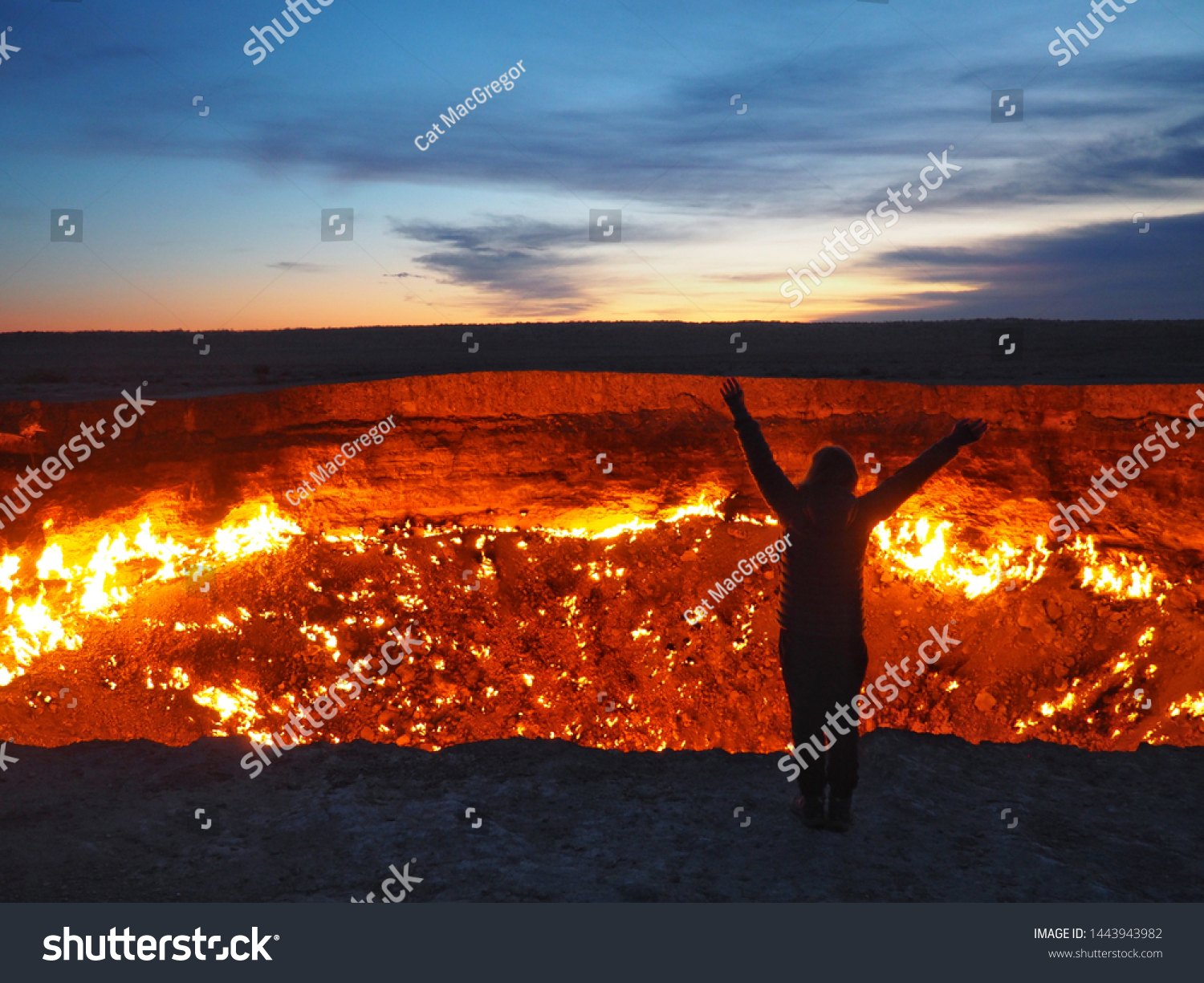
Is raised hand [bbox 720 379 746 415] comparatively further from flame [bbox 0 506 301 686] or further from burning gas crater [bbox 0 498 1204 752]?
flame [bbox 0 506 301 686]

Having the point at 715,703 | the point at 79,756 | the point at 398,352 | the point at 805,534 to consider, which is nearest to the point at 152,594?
the point at 79,756

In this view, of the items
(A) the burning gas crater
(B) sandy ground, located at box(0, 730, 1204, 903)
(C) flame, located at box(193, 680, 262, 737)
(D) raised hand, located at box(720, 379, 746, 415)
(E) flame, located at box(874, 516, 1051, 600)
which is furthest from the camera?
(E) flame, located at box(874, 516, 1051, 600)

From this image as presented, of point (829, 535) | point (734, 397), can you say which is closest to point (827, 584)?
point (829, 535)

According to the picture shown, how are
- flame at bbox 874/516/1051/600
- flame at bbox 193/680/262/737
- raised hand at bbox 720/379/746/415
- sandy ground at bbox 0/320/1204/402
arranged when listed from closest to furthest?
raised hand at bbox 720/379/746/415, flame at bbox 193/680/262/737, flame at bbox 874/516/1051/600, sandy ground at bbox 0/320/1204/402

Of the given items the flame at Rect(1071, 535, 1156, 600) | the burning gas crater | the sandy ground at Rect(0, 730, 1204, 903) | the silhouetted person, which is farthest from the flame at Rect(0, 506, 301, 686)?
the flame at Rect(1071, 535, 1156, 600)

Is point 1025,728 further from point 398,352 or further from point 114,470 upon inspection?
point 398,352

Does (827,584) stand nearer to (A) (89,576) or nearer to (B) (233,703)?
(B) (233,703)
